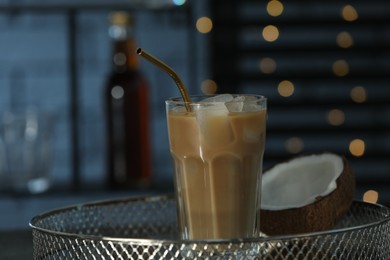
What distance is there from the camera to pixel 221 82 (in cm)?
244

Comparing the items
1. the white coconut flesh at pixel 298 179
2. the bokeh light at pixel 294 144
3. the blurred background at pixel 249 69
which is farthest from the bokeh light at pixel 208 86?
the white coconut flesh at pixel 298 179

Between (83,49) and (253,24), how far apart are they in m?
0.49

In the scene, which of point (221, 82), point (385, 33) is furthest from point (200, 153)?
point (385, 33)

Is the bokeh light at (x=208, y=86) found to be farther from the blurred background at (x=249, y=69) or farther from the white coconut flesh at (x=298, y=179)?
the white coconut flesh at (x=298, y=179)

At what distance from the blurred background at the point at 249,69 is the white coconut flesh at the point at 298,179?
1.57 metres

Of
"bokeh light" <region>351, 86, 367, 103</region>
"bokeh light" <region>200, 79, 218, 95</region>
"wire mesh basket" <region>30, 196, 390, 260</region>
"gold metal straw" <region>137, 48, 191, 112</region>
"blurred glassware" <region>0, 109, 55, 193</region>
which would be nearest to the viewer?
Result: "wire mesh basket" <region>30, 196, 390, 260</region>

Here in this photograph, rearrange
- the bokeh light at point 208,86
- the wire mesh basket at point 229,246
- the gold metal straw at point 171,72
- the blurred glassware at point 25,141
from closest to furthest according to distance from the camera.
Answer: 1. the wire mesh basket at point 229,246
2. the gold metal straw at point 171,72
3. the blurred glassware at point 25,141
4. the bokeh light at point 208,86

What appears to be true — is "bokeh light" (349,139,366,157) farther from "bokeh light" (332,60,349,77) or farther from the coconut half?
the coconut half

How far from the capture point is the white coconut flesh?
757 millimetres

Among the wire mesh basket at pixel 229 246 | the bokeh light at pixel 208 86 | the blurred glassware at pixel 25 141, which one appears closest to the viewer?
the wire mesh basket at pixel 229 246

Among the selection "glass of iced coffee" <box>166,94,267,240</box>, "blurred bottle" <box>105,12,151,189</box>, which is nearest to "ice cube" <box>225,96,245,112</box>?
"glass of iced coffee" <box>166,94,267,240</box>

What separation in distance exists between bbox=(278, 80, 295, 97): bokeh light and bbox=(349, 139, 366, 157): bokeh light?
229mm

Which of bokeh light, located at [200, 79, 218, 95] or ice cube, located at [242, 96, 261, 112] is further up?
ice cube, located at [242, 96, 261, 112]

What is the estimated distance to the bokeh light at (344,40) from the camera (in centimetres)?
244
